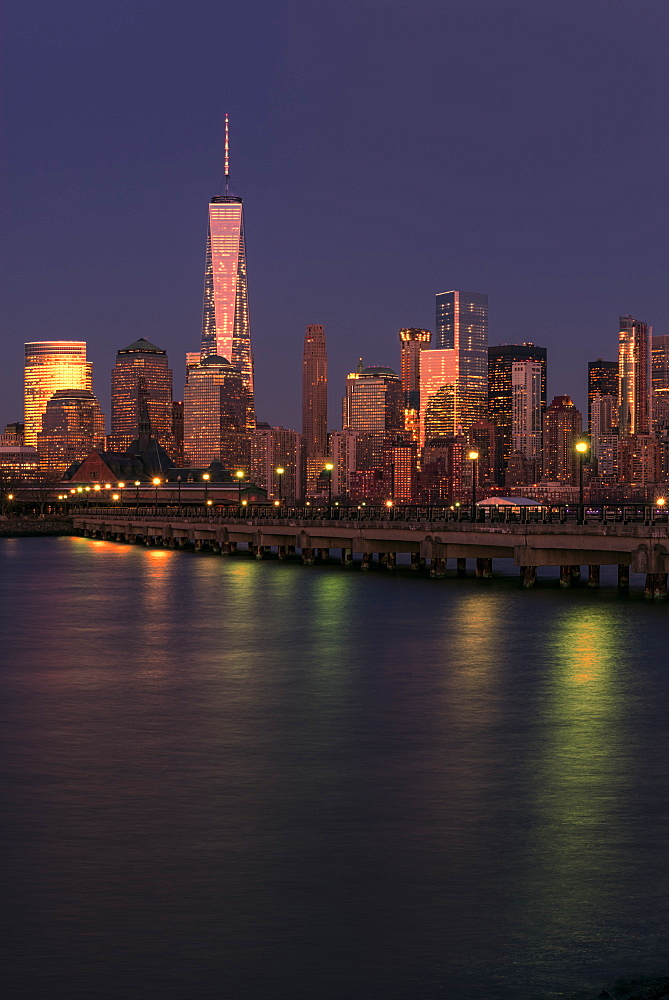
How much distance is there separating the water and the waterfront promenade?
15.0 meters

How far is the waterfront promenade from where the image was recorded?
70.8m

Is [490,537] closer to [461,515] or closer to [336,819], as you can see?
[461,515]

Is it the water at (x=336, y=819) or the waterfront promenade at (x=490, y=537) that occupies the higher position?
the waterfront promenade at (x=490, y=537)

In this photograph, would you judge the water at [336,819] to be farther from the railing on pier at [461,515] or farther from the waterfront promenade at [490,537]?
the railing on pier at [461,515]

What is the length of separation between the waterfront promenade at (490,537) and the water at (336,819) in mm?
14983

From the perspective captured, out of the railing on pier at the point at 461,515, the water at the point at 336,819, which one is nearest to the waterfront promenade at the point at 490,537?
the railing on pier at the point at 461,515

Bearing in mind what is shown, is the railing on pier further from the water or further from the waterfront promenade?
the water

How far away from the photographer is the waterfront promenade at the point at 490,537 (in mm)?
70750

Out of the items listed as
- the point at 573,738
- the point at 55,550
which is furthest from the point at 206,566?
the point at 573,738

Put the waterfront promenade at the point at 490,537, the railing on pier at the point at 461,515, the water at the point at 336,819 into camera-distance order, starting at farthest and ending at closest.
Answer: the railing on pier at the point at 461,515, the waterfront promenade at the point at 490,537, the water at the point at 336,819

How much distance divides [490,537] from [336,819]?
57.7 m

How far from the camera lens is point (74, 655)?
53844 mm

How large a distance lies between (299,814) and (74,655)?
30.6m

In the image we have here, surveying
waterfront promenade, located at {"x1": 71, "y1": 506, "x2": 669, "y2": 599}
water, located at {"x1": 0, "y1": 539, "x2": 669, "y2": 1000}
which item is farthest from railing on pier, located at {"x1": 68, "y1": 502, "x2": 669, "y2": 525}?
water, located at {"x1": 0, "y1": 539, "x2": 669, "y2": 1000}
